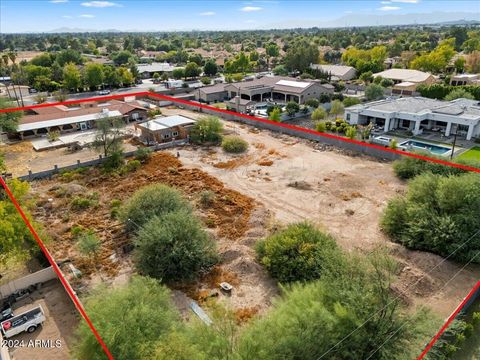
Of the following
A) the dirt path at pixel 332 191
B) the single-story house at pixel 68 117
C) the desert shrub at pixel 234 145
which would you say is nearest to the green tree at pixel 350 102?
the dirt path at pixel 332 191

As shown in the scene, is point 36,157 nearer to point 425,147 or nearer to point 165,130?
point 165,130

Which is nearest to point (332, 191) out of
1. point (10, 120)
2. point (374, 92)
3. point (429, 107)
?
point (429, 107)

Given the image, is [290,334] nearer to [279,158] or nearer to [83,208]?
[83,208]

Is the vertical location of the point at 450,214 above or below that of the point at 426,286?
above

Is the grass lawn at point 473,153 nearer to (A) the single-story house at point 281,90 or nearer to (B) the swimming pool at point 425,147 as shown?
(B) the swimming pool at point 425,147

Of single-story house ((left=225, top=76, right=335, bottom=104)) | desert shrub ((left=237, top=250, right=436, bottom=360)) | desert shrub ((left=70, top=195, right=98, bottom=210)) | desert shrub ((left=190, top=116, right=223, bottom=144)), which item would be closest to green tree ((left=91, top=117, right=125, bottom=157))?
desert shrub ((left=70, top=195, right=98, bottom=210))

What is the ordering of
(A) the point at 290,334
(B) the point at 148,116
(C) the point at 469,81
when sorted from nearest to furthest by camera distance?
(A) the point at 290,334 < (B) the point at 148,116 < (C) the point at 469,81

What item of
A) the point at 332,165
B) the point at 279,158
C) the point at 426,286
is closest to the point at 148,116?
the point at 279,158

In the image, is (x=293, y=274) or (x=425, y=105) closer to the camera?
(x=293, y=274)
